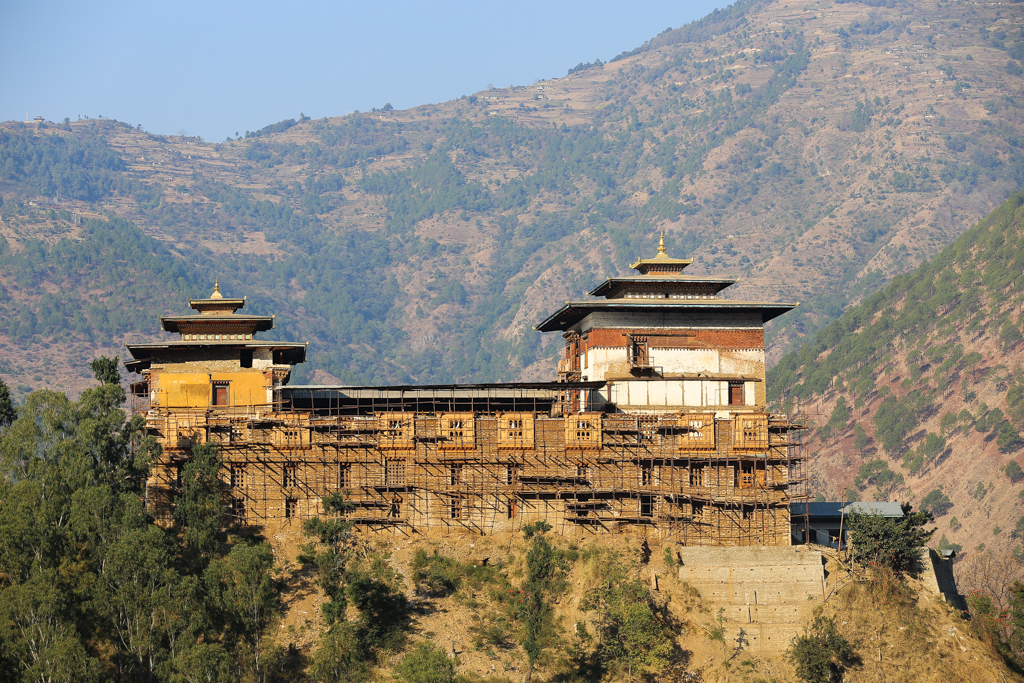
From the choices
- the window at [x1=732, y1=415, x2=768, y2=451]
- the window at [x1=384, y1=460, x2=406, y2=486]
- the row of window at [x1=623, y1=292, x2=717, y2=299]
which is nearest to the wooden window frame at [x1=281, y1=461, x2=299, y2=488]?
the window at [x1=384, y1=460, x2=406, y2=486]

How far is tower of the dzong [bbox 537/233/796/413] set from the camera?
68.0m

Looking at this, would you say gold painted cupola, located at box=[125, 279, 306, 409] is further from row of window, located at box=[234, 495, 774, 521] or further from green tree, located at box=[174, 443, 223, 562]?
row of window, located at box=[234, 495, 774, 521]

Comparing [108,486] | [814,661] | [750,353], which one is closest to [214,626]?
[108,486]

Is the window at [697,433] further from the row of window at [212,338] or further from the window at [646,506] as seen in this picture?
the row of window at [212,338]

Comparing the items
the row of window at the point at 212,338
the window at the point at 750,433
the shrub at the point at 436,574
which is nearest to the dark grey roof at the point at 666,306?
the window at the point at 750,433

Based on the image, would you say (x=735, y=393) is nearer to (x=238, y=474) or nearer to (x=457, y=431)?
(x=457, y=431)

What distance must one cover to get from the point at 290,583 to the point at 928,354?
142 meters

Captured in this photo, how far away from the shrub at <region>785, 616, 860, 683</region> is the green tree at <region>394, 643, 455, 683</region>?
1633 cm

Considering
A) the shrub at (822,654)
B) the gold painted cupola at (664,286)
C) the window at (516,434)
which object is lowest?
the shrub at (822,654)

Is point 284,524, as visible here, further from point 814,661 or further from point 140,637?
point 814,661

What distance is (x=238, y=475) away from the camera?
61.2m

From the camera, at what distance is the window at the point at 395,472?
204 ft

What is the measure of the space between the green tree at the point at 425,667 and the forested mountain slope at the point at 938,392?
337 feet

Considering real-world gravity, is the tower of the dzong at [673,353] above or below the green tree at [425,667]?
above
